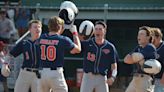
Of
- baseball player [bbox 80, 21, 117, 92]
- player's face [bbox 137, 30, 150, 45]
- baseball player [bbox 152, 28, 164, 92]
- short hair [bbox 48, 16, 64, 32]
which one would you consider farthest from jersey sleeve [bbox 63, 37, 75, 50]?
baseball player [bbox 152, 28, 164, 92]

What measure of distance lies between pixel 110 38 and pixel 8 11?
3.30 metres

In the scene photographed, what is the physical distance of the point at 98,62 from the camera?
969 centimetres

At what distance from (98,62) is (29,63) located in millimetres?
1313

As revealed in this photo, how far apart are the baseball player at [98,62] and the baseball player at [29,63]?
92 cm

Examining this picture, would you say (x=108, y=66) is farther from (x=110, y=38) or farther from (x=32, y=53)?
(x=110, y=38)

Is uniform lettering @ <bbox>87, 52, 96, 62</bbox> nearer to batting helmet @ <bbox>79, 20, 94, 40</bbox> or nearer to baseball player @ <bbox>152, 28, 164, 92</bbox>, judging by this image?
batting helmet @ <bbox>79, 20, 94, 40</bbox>

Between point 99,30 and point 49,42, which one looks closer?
point 49,42

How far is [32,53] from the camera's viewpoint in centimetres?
981

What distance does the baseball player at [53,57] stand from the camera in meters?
8.79

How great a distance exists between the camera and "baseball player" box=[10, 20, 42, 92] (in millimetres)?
9617

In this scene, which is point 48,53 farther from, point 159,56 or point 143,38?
point 159,56

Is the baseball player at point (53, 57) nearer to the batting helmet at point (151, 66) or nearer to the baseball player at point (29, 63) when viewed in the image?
the baseball player at point (29, 63)

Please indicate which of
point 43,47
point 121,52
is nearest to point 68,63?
point 121,52

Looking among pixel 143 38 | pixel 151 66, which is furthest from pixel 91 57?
pixel 151 66
